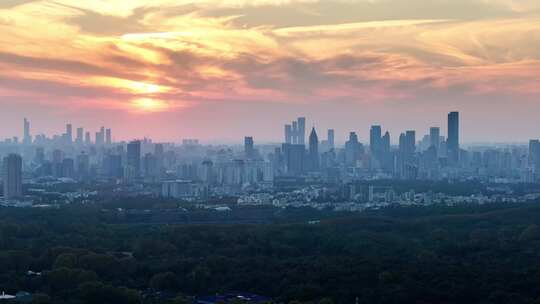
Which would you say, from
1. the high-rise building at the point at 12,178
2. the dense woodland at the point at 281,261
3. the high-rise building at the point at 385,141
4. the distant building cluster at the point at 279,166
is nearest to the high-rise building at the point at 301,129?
the distant building cluster at the point at 279,166

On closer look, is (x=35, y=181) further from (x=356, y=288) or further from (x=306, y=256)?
(x=356, y=288)

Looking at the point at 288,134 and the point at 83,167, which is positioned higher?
the point at 288,134

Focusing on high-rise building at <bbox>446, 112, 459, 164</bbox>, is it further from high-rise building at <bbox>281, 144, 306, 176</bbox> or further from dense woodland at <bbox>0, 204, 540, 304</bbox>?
dense woodland at <bbox>0, 204, 540, 304</bbox>

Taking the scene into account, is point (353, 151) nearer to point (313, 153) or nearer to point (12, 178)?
point (313, 153)

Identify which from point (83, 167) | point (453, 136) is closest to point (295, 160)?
point (453, 136)

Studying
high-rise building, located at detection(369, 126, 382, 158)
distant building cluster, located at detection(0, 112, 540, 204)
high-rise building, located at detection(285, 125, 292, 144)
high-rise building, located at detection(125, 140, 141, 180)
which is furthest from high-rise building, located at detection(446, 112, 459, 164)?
high-rise building, located at detection(125, 140, 141, 180)

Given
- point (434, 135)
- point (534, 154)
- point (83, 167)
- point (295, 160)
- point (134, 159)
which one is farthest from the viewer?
point (434, 135)

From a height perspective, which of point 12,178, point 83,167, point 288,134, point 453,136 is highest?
point 288,134
